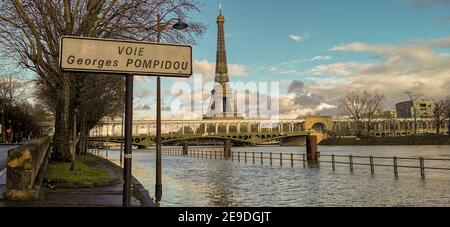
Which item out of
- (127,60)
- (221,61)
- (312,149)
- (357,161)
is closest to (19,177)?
(127,60)

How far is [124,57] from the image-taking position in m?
5.59

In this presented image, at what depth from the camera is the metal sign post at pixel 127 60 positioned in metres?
5.36

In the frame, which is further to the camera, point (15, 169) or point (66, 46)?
point (15, 169)

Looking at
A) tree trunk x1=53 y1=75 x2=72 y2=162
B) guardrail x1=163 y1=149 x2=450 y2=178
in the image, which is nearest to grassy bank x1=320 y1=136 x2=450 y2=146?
guardrail x1=163 y1=149 x2=450 y2=178

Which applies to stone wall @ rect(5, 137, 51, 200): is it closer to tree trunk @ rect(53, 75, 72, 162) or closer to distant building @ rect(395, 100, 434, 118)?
tree trunk @ rect(53, 75, 72, 162)

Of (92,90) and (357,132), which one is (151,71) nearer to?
(92,90)

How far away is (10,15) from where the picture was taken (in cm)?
2152

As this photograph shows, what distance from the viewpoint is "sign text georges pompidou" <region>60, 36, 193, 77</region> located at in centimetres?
536

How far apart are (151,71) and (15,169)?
21.1ft

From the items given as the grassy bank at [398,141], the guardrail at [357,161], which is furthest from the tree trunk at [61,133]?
the grassy bank at [398,141]

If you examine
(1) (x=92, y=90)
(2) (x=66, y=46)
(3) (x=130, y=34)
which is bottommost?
(2) (x=66, y=46)

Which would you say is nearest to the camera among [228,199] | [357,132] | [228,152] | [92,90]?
[228,199]
